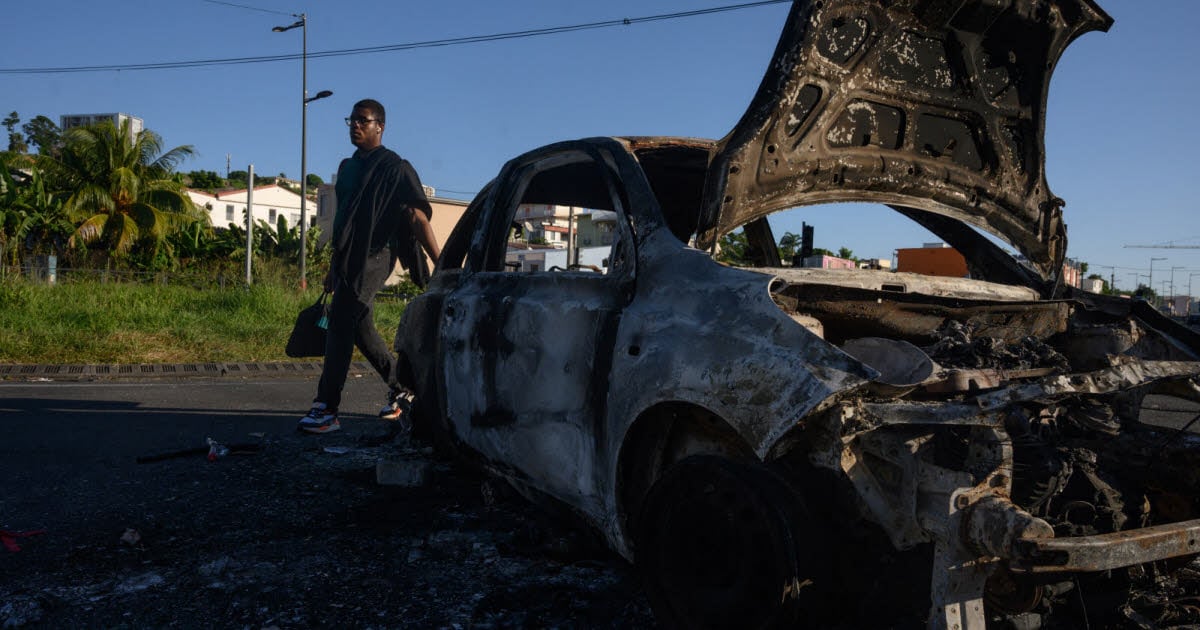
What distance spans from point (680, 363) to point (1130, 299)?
72.8 inches

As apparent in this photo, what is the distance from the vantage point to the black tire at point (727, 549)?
2.04m

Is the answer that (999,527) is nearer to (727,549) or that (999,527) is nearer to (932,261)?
(727,549)

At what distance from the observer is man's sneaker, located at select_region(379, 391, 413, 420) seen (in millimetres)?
4719

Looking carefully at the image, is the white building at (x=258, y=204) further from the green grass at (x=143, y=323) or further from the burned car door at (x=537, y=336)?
the burned car door at (x=537, y=336)

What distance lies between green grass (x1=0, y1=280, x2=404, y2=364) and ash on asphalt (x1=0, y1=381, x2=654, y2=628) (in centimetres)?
600

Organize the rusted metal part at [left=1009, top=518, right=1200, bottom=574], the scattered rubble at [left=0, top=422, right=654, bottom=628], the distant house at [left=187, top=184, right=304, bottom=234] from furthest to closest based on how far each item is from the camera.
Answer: the distant house at [left=187, top=184, right=304, bottom=234]
the scattered rubble at [left=0, top=422, right=654, bottom=628]
the rusted metal part at [left=1009, top=518, right=1200, bottom=574]

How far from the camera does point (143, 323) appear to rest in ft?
39.1

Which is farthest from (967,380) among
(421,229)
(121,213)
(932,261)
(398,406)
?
(121,213)

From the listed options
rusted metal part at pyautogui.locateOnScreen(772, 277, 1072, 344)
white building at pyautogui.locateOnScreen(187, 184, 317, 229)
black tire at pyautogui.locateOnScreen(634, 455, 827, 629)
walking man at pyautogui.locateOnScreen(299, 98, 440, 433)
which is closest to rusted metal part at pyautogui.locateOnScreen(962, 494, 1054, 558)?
black tire at pyautogui.locateOnScreen(634, 455, 827, 629)

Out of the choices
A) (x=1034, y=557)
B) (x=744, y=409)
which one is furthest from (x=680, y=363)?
(x=1034, y=557)

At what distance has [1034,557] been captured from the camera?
72.4 inches

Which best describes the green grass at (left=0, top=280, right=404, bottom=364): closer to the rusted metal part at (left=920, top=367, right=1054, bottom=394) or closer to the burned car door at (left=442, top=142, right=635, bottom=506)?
the burned car door at (left=442, top=142, right=635, bottom=506)

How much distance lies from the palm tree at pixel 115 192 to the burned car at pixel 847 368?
33.3 metres

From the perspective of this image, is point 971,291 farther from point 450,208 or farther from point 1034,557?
point 450,208
